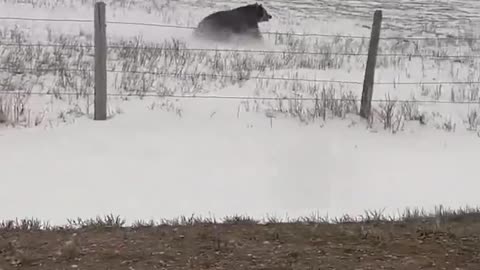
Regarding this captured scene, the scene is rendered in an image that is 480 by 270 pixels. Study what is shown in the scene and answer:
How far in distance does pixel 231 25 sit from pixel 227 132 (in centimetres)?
827

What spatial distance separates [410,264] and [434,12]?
2048 cm

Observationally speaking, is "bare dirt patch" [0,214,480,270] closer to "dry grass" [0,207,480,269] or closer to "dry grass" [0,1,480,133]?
"dry grass" [0,207,480,269]

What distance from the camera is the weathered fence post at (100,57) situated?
29.7ft

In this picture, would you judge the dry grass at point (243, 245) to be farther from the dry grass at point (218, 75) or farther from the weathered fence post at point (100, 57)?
the dry grass at point (218, 75)

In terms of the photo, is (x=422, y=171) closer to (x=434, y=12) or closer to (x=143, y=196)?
(x=143, y=196)

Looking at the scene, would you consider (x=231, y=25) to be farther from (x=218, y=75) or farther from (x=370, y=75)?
(x=370, y=75)

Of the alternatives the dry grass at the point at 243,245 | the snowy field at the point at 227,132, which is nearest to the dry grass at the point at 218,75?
the snowy field at the point at 227,132

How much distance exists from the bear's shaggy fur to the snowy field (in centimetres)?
193

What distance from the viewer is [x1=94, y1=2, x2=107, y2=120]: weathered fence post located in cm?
905

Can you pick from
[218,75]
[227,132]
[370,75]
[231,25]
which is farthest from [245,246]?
[231,25]

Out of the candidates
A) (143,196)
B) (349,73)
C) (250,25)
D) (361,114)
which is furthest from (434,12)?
(143,196)

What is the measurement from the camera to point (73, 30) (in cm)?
1582

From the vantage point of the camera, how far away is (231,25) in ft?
55.6

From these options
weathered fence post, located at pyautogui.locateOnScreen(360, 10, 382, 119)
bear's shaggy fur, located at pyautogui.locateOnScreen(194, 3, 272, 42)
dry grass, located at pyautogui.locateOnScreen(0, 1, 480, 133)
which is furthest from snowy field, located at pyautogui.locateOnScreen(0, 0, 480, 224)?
bear's shaggy fur, located at pyautogui.locateOnScreen(194, 3, 272, 42)
